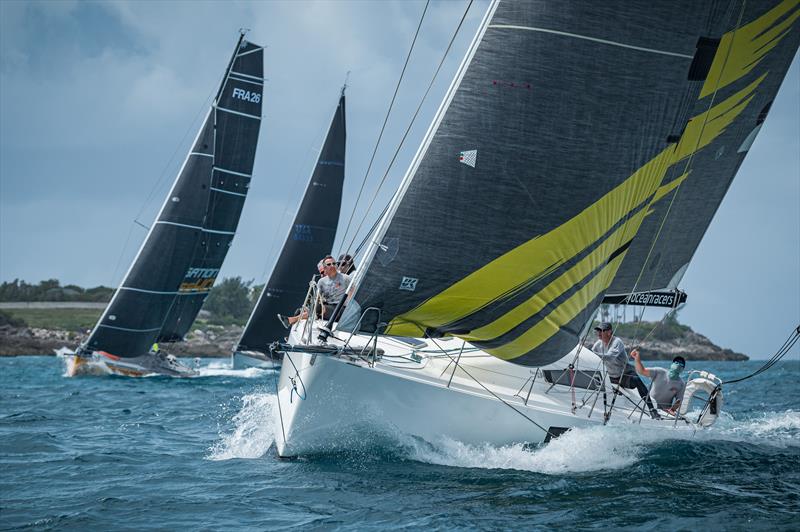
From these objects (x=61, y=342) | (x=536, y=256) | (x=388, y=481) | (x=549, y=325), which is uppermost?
(x=536, y=256)

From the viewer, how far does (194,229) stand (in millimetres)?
26141

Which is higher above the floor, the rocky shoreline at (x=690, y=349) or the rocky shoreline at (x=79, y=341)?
the rocky shoreline at (x=690, y=349)

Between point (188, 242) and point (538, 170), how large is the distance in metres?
20.0

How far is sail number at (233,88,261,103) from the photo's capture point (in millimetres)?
28047

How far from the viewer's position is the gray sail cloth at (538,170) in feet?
25.6

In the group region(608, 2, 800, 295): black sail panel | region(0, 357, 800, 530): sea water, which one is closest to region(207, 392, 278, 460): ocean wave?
region(0, 357, 800, 530): sea water

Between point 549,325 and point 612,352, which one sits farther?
point 612,352

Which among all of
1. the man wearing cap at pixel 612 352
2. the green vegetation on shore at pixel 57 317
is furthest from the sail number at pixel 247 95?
the green vegetation on shore at pixel 57 317

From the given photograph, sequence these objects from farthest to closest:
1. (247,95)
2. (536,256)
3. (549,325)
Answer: (247,95)
(549,325)
(536,256)

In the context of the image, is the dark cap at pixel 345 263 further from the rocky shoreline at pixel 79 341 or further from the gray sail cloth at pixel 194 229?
the rocky shoreline at pixel 79 341

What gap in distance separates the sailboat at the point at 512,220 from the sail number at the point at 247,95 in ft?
67.5

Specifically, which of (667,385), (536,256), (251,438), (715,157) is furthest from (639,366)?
(251,438)

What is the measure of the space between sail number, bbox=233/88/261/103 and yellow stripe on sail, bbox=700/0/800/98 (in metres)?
20.5

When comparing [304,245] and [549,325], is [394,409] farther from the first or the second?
A: [304,245]
